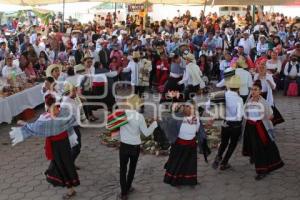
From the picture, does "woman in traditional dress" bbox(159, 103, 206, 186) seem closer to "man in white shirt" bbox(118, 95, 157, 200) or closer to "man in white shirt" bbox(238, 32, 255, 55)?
"man in white shirt" bbox(118, 95, 157, 200)

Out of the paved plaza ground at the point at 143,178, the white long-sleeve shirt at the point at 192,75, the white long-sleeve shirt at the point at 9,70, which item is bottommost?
the paved plaza ground at the point at 143,178

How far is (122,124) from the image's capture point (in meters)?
5.60

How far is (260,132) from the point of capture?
634 centimetres

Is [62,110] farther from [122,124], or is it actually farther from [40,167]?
[40,167]

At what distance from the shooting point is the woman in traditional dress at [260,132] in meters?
6.32

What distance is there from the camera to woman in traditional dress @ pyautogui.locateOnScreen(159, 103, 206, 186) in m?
6.01

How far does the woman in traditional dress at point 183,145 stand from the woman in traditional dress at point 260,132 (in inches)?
29.5

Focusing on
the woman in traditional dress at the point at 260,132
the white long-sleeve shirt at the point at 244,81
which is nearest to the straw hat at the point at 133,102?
the woman in traditional dress at the point at 260,132

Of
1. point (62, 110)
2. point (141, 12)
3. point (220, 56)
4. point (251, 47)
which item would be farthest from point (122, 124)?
point (141, 12)

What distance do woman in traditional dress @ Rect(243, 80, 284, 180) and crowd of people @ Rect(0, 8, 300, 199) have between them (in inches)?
0.6

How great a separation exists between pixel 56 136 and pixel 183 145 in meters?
1.71

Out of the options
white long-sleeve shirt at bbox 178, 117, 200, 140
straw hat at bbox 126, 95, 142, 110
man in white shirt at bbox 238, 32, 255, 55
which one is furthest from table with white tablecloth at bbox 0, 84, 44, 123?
man in white shirt at bbox 238, 32, 255, 55

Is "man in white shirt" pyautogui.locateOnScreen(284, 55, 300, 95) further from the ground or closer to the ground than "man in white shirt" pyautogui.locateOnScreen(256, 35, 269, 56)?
closer to the ground

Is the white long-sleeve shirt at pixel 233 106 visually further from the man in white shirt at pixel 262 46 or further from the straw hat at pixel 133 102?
the man in white shirt at pixel 262 46
